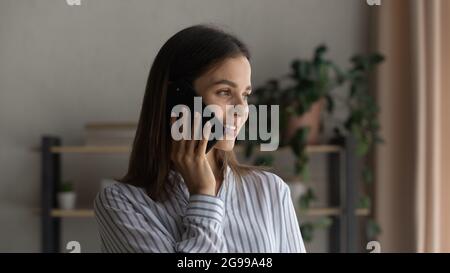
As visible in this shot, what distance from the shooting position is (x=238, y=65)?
496mm

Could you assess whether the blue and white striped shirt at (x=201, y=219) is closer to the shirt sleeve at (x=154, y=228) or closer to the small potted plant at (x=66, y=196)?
the shirt sleeve at (x=154, y=228)

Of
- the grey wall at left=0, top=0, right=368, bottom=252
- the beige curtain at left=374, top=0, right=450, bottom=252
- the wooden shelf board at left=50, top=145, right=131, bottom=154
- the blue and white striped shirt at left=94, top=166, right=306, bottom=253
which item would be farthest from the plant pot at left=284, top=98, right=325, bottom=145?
the blue and white striped shirt at left=94, top=166, right=306, bottom=253

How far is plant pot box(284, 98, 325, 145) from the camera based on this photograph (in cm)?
156

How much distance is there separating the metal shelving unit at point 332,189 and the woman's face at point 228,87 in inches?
39.7

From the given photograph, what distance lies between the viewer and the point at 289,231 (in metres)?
0.56

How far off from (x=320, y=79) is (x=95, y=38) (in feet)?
2.45

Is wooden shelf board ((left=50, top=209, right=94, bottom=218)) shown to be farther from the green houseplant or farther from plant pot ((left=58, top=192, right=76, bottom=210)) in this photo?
the green houseplant

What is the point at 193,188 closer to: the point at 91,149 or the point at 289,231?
the point at 289,231

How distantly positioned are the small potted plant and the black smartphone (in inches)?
41.5

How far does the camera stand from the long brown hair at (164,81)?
50cm

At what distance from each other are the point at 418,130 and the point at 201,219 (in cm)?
91

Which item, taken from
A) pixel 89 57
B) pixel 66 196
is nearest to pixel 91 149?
pixel 66 196
